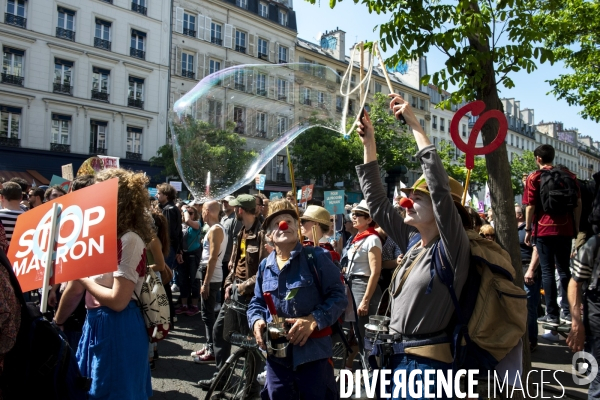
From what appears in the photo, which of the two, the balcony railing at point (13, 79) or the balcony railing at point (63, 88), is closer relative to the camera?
the balcony railing at point (13, 79)

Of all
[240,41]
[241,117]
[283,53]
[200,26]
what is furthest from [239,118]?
[283,53]

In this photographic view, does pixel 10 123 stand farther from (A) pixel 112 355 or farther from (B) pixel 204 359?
(A) pixel 112 355

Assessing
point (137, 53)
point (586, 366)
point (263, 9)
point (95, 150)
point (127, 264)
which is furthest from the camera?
point (263, 9)

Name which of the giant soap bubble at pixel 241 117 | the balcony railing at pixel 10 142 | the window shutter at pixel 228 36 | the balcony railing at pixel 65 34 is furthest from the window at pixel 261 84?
the window shutter at pixel 228 36

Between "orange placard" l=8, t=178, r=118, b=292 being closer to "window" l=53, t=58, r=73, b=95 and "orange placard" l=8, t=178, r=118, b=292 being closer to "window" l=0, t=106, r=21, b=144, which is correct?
Result: "window" l=0, t=106, r=21, b=144

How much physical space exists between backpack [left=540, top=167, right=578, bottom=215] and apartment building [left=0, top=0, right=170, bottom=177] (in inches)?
1033

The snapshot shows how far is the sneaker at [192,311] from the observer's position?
8.37m

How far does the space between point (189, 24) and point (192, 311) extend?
29.0 metres

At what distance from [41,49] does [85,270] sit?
28.6 metres

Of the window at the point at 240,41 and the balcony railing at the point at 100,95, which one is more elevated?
the window at the point at 240,41

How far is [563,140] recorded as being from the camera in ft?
328

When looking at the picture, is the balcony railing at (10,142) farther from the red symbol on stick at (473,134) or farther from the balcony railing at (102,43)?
the red symbol on stick at (473,134)

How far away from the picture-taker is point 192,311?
27.9ft

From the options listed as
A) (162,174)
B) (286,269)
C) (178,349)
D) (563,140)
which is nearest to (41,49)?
(162,174)
